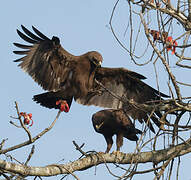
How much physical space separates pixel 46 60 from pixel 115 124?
63.4 inches

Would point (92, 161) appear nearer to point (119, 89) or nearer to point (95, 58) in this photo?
point (95, 58)

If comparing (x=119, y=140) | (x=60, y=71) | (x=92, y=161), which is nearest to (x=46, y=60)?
(x=60, y=71)

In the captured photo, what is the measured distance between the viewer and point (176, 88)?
12.5 ft

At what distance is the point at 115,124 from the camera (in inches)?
245

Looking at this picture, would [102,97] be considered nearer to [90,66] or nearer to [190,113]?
[90,66]

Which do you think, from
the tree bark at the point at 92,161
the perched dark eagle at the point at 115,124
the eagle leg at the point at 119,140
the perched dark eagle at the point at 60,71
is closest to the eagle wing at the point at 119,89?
the perched dark eagle at the point at 60,71

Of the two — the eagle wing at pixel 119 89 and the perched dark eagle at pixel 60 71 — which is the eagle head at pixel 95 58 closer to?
the perched dark eagle at pixel 60 71

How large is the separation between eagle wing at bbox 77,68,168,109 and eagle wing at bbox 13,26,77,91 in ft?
1.91

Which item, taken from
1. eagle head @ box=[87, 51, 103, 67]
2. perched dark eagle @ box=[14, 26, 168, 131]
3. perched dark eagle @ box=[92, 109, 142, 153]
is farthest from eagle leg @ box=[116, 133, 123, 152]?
eagle head @ box=[87, 51, 103, 67]

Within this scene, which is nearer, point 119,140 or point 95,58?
point 119,140

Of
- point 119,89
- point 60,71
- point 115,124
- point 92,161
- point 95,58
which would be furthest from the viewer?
point 119,89

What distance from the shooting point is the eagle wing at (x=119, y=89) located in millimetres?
6801

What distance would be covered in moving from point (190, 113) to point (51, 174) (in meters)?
1.59

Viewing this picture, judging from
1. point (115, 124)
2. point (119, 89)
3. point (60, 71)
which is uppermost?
point (60, 71)
